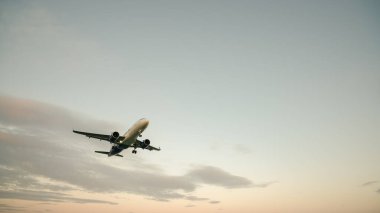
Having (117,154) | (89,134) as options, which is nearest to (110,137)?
(89,134)

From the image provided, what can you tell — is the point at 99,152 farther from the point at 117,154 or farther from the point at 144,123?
the point at 144,123

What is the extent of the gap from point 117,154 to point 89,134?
10150mm

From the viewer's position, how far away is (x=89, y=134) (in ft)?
193

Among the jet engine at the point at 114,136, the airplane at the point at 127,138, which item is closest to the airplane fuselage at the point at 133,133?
the airplane at the point at 127,138

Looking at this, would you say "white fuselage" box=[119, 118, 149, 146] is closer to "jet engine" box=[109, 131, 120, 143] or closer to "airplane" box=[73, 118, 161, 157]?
"airplane" box=[73, 118, 161, 157]

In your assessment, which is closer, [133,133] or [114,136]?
[133,133]

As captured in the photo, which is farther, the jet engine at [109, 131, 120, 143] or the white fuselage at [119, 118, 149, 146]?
the jet engine at [109, 131, 120, 143]

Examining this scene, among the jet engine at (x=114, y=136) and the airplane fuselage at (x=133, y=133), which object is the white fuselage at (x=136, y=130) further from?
the jet engine at (x=114, y=136)

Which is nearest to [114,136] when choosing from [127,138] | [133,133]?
[127,138]

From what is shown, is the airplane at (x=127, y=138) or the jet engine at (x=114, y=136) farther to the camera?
the jet engine at (x=114, y=136)

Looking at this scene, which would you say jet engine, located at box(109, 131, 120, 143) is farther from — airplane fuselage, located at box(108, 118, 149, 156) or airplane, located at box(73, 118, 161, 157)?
airplane fuselage, located at box(108, 118, 149, 156)

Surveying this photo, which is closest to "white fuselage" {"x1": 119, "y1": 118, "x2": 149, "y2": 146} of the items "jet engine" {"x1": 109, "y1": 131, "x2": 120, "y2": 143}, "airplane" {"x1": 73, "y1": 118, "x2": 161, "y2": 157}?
"airplane" {"x1": 73, "y1": 118, "x2": 161, "y2": 157}

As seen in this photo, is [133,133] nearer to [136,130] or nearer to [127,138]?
[136,130]

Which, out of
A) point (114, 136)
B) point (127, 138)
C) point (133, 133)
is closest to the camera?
point (133, 133)
